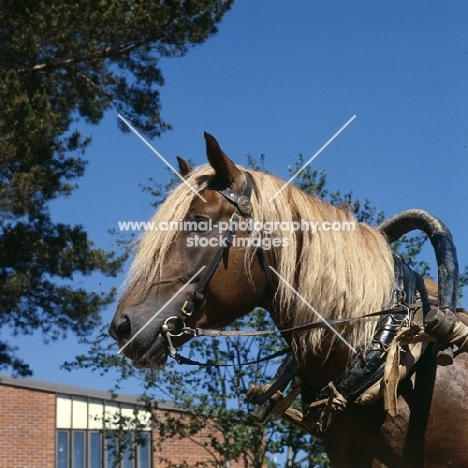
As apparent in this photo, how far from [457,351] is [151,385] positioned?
25.9ft

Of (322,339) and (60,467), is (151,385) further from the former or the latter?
(60,467)

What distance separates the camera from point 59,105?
13195mm

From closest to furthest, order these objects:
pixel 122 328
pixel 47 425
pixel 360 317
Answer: pixel 122 328
pixel 360 317
pixel 47 425

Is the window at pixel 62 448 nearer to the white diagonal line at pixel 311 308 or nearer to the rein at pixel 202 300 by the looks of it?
the rein at pixel 202 300

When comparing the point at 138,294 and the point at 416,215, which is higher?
the point at 416,215

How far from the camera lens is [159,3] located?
1302 centimetres

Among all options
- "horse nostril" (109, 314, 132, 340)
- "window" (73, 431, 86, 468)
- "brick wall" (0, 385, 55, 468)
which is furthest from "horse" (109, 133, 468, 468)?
"window" (73, 431, 86, 468)

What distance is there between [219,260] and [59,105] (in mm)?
10309

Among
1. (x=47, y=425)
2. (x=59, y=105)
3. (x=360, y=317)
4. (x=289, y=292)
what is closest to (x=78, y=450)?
(x=47, y=425)

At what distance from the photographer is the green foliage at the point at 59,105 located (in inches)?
476

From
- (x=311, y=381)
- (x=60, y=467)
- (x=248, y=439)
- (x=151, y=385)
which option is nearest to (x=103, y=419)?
(x=151, y=385)

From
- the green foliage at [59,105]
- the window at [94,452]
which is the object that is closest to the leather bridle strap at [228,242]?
the green foliage at [59,105]

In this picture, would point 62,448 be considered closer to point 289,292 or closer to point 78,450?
point 78,450

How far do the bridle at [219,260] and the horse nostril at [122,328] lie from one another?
14 centimetres
